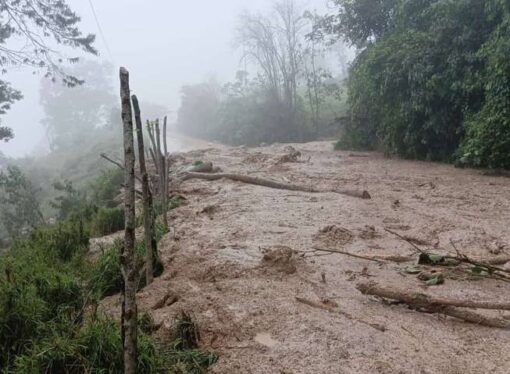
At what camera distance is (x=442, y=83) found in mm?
9383

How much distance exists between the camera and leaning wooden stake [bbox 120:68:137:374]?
238 cm

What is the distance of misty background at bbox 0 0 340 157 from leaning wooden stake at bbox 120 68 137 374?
65.5m

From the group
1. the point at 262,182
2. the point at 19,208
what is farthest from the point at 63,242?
the point at 19,208

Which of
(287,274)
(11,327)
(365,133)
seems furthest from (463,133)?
(11,327)

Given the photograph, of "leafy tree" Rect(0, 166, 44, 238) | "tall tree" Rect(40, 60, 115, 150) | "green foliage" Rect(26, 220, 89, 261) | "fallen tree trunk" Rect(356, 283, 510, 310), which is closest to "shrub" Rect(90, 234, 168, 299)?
"green foliage" Rect(26, 220, 89, 261)

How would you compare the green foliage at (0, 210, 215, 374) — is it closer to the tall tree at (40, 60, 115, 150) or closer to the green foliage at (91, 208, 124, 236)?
the green foliage at (91, 208, 124, 236)

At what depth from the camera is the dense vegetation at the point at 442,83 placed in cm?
778

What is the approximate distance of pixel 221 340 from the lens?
9.57ft

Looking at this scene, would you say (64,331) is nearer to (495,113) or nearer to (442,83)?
(495,113)

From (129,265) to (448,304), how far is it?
217 cm

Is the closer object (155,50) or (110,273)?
(110,273)

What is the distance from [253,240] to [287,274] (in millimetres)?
1157

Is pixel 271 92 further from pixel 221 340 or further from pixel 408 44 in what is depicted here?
pixel 221 340

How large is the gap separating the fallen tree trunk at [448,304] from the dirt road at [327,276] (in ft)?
0.20
